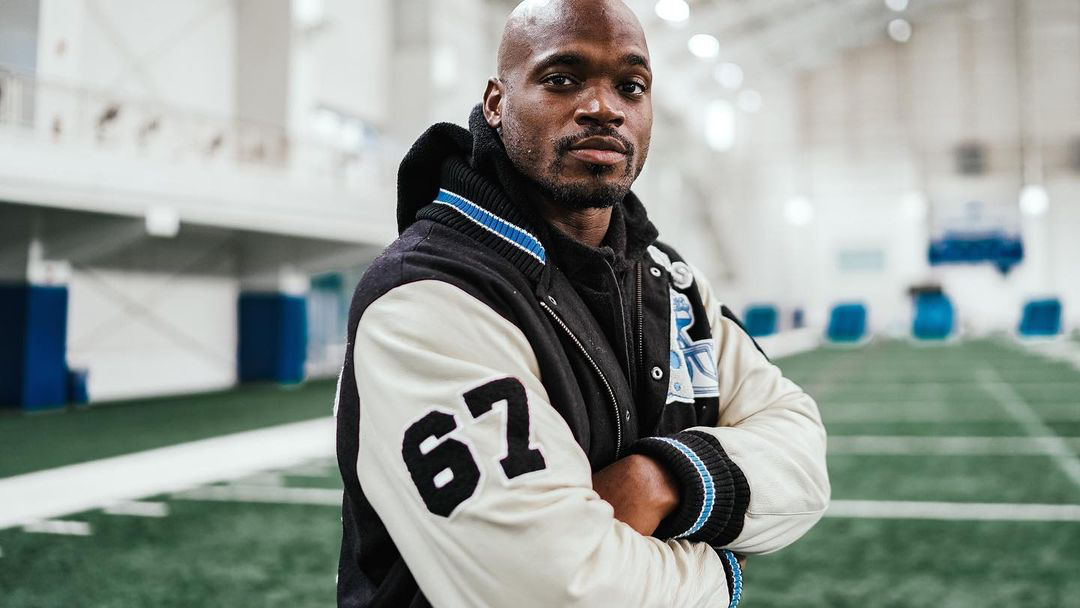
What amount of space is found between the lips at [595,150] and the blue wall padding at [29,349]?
1352 centimetres

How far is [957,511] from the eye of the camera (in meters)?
5.36

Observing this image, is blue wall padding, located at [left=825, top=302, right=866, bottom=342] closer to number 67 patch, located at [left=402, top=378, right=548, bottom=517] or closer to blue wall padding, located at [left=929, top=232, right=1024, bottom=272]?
blue wall padding, located at [left=929, top=232, right=1024, bottom=272]

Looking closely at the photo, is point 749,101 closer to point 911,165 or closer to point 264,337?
point 911,165

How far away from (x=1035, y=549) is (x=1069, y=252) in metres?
30.3

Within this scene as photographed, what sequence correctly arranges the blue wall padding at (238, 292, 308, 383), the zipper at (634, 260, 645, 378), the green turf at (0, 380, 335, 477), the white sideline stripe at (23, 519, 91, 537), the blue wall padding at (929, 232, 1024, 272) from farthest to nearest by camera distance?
the blue wall padding at (929, 232, 1024, 272) < the blue wall padding at (238, 292, 308, 383) < the green turf at (0, 380, 335, 477) < the white sideline stripe at (23, 519, 91, 537) < the zipper at (634, 260, 645, 378)

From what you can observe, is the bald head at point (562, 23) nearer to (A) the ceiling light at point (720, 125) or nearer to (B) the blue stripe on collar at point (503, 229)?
(B) the blue stripe on collar at point (503, 229)

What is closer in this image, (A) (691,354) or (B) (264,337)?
(A) (691,354)

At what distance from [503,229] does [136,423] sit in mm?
10575

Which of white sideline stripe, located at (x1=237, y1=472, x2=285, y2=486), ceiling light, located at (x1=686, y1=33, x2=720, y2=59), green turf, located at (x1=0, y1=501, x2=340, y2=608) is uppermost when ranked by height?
ceiling light, located at (x1=686, y1=33, x2=720, y2=59)

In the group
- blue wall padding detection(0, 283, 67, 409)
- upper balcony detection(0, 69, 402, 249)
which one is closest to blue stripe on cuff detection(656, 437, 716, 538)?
upper balcony detection(0, 69, 402, 249)

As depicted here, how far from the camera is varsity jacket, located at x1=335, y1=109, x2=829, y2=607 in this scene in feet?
3.81

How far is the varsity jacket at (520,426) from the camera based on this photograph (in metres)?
1.16

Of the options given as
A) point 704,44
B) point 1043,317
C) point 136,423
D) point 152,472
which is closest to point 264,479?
point 152,472

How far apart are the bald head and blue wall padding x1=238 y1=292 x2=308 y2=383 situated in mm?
16620
